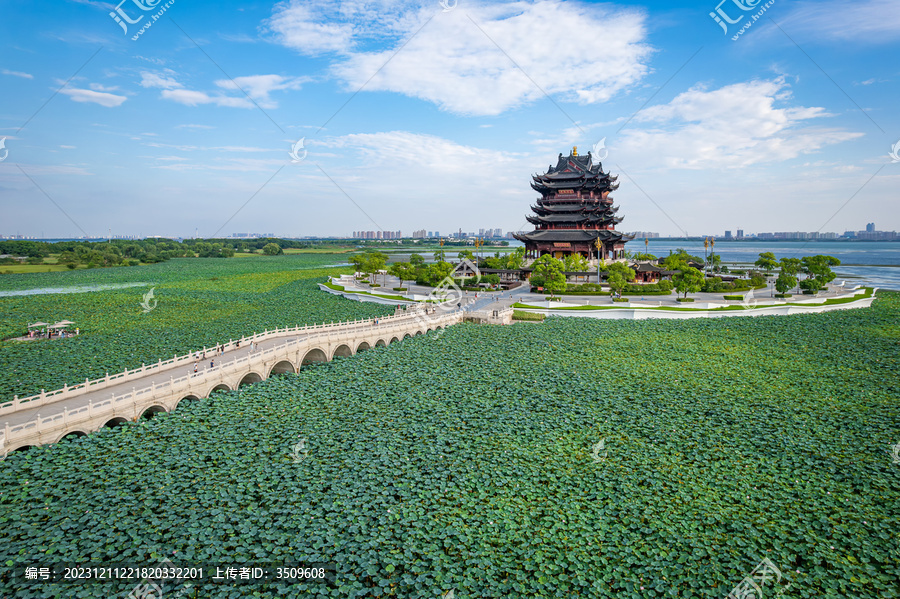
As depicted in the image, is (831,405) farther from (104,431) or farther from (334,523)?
(104,431)

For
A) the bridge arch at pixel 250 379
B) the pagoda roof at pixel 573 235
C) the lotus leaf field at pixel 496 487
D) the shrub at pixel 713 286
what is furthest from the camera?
the pagoda roof at pixel 573 235

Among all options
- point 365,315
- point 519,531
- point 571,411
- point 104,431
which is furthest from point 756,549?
point 365,315

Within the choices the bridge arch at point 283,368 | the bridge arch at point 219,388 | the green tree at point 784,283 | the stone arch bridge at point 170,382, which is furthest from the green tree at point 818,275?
the bridge arch at point 219,388

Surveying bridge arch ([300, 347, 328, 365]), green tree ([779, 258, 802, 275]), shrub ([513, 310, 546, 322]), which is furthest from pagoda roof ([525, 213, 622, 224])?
bridge arch ([300, 347, 328, 365])

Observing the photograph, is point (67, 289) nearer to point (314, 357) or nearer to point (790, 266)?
point (314, 357)

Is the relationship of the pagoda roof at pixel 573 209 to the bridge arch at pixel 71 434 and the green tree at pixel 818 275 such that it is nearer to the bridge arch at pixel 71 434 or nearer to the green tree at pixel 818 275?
the green tree at pixel 818 275

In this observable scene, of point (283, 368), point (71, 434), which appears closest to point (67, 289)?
point (283, 368)

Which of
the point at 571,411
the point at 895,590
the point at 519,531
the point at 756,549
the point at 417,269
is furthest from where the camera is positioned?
the point at 417,269
